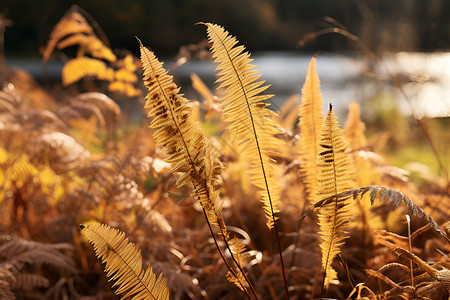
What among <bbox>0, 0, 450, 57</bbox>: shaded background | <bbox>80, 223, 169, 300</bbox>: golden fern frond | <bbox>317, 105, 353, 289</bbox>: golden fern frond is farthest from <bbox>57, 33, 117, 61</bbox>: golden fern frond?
<bbox>0, 0, 450, 57</bbox>: shaded background

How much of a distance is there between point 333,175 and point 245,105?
215 mm

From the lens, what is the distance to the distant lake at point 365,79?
306 cm

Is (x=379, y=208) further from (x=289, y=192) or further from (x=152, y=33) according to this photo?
(x=152, y=33)

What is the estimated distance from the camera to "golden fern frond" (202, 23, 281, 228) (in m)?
0.79

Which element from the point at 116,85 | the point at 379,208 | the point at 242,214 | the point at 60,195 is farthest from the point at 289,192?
the point at 60,195

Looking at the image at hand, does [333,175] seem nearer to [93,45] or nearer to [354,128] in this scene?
[354,128]

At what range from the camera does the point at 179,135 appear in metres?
0.78

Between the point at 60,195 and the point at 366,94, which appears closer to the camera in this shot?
the point at 60,195

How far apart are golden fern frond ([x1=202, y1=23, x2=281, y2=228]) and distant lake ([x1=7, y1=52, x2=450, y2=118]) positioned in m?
0.08

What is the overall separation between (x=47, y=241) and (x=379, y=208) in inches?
54.4

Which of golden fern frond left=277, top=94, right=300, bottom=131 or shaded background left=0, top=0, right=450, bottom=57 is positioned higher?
golden fern frond left=277, top=94, right=300, bottom=131

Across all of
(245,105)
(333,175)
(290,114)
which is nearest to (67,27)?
(290,114)

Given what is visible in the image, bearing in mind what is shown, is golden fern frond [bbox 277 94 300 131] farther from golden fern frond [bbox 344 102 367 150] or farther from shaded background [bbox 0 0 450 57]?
shaded background [bbox 0 0 450 57]

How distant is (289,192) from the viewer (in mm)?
2053
